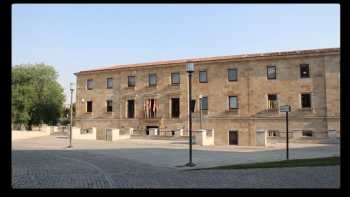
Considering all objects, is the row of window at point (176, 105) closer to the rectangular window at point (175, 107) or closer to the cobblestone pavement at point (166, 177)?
the rectangular window at point (175, 107)

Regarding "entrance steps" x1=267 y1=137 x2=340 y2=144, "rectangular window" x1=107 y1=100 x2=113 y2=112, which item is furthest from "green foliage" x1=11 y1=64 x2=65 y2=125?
"entrance steps" x1=267 y1=137 x2=340 y2=144

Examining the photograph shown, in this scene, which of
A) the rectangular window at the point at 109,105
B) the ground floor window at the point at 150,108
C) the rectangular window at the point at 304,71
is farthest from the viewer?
the rectangular window at the point at 109,105

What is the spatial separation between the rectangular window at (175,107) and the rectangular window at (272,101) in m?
10.3

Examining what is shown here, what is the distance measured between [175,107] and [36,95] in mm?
23836

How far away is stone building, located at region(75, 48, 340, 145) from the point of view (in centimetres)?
3584

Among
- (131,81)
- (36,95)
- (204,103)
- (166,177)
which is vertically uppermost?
(131,81)

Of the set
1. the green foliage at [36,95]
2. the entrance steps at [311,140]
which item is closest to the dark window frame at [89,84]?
the green foliage at [36,95]

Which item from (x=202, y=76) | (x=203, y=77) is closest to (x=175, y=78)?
(x=202, y=76)

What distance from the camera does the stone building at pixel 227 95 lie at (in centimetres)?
3584

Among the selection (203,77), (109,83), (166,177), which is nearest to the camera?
(166,177)

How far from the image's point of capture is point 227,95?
4022 centimetres

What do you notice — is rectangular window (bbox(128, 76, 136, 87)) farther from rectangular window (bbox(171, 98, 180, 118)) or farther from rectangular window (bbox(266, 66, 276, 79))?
rectangular window (bbox(266, 66, 276, 79))

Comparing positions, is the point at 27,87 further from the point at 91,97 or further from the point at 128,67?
the point at 128,67

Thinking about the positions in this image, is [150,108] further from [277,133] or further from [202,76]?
[277,133]
